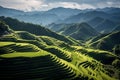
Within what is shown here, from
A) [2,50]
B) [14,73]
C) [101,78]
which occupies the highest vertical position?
[2,50]

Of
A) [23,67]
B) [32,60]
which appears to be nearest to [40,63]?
[32,60]

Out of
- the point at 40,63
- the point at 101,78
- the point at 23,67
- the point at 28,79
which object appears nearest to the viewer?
the point at 28,79

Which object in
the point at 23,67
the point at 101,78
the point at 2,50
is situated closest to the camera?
the point at 23,67

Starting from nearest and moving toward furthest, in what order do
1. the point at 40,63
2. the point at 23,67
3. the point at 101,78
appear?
the point at 23,67 < the point at 40,63 < the point at 101,78

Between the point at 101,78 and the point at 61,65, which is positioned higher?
the point at 61,65

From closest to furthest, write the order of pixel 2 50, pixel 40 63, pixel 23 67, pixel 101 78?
pixel 23 67 → pixel 40 63 → pixel 2 50 → pixel 101 78

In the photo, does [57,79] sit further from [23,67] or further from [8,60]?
[8,60]

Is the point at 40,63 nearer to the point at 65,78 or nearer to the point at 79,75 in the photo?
the point at 65,78

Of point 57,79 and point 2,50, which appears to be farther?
point 2,50

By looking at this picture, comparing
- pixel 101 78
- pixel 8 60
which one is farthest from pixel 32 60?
pixel 101 78
